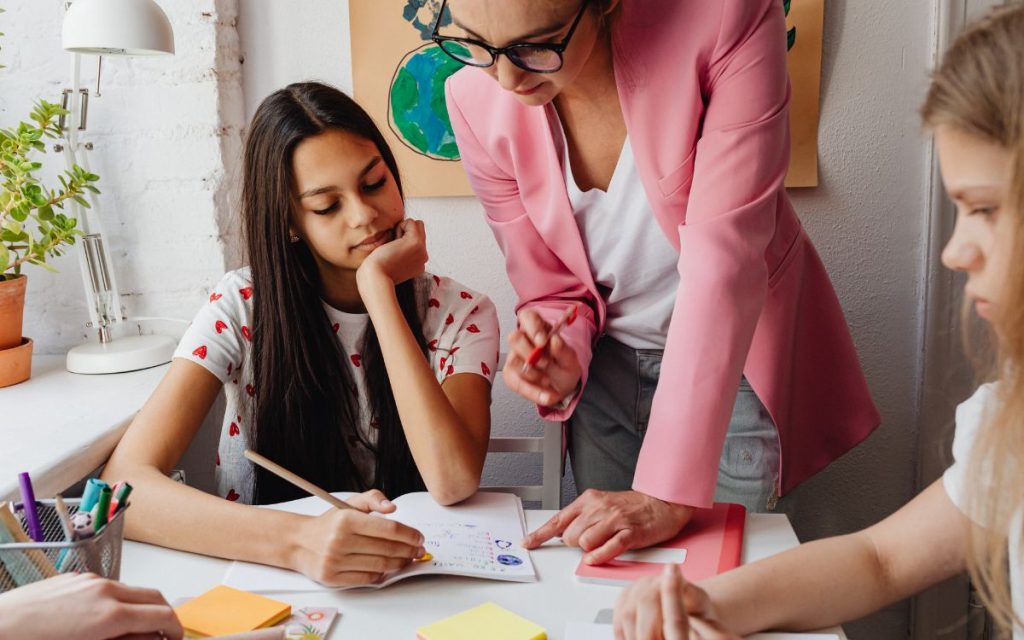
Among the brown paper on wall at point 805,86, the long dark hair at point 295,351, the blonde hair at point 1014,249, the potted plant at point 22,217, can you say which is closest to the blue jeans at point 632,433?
the long dark hair at point 295,351

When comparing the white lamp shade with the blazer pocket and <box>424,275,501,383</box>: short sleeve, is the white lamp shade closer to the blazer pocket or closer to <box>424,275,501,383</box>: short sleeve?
<box>424,275,501,383</box>: short sleeve

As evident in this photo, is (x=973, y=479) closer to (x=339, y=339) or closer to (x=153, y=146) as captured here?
(x=339, y=339)

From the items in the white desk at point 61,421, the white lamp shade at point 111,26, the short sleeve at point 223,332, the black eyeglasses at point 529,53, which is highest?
the white lamp shade at point 111,26

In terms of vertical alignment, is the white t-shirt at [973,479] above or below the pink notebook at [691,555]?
above

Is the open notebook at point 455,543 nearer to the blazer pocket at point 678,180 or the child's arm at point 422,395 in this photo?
the child's arm at point 422,395

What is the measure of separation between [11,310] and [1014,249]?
5.00ft

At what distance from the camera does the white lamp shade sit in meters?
1.40

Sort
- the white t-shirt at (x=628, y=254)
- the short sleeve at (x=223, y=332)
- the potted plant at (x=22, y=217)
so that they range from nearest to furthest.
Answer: the white t-shirt at (x=628, y=254), the short sleeve at (x=223, y=332), the potted plant at (x=22, y=217)

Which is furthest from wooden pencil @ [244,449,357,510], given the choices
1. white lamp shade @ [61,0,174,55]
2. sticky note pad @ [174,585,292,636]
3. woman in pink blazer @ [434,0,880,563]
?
white lamp shade @ [61,0,174,55]

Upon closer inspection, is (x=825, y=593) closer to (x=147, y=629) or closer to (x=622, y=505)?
(x=622, y=505)

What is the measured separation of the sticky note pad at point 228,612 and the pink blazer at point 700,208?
1.38ft

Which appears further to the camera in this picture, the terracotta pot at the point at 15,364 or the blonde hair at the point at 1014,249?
the terracotta pot at the point at 15,364

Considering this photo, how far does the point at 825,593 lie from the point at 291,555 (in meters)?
0.54

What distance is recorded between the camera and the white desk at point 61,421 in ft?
3.78
